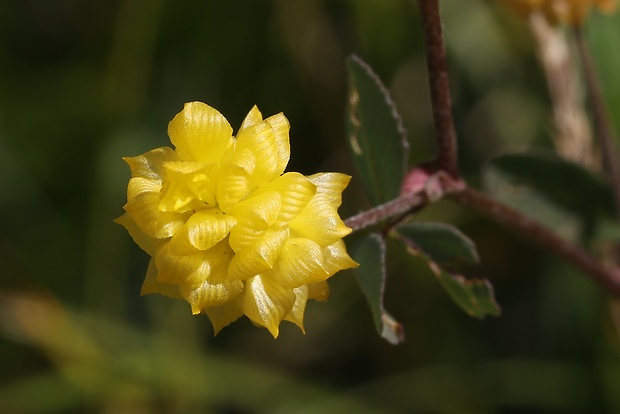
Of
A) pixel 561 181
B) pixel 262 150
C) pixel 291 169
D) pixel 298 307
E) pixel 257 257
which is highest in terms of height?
pixel 262 150

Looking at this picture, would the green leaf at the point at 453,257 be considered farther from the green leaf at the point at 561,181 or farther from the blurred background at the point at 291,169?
the blurred background at the point at 291,169

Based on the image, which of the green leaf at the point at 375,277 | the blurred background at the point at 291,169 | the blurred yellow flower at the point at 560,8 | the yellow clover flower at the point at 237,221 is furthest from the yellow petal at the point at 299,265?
the blurred background at the point at 291,169

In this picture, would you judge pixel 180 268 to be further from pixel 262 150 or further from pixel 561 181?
pixel 561 181

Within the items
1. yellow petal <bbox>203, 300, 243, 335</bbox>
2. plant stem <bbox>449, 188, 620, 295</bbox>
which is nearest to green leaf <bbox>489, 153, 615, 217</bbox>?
plant stem <bbox>449, 188, 620, 295</bbox>

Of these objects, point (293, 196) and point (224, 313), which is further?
Result: point (224, 313)

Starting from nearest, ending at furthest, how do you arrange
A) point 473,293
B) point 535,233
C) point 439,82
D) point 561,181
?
point 439,82 → point 473,293 → point 535,233 → point 561,181

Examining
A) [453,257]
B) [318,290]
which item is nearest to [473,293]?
[453,257]

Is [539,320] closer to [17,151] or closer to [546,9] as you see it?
[546,9]
